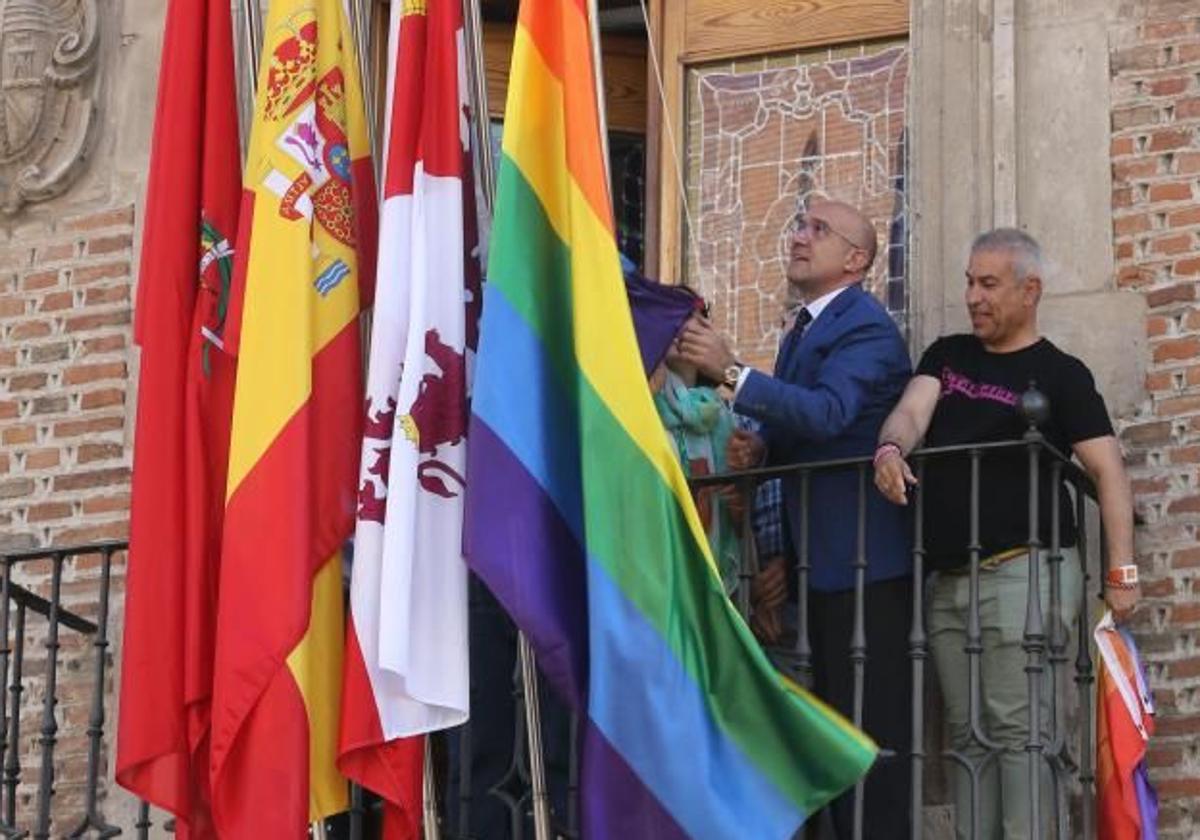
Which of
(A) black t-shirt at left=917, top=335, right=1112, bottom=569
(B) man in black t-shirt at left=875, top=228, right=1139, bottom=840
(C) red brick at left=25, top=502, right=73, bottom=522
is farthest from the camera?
(C) red brick at left=25, top=502, right=73, bottom=522

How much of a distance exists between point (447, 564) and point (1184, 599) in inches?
69.6

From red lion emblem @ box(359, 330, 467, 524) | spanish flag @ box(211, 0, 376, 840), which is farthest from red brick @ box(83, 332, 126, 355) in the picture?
red lion emblem @ box(359, 330, 467, 524)

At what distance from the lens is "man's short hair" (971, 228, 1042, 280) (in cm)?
940

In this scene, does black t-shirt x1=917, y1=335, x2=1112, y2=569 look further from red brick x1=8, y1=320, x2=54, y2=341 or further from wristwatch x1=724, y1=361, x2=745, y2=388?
red brick x1=8, y1=320, x2=54, y2=341

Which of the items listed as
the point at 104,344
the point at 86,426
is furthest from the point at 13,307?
the point at 86,426

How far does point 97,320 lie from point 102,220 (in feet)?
0.95

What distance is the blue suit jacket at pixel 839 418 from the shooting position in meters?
9.23

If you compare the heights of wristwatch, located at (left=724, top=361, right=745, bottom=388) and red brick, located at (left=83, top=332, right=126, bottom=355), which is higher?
red brick, located at (left=83, top=332, right=126, bottom=355)

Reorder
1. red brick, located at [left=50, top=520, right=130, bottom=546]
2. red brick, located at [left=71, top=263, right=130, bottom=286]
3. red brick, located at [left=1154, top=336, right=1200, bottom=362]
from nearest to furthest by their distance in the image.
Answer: red brick, located at [left=1154, top=336, right=1200, bottom=362] → red brick, located at [left=50, top=520, right=130, bottom=546] → red brick, located at [left=71, top=263, right=130, bottom=286]

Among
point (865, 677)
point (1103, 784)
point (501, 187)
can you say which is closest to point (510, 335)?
point (501, 187)

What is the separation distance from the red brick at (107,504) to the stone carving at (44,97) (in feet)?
2.93

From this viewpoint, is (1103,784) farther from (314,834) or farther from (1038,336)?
(314,834)

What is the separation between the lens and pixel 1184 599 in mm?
9469

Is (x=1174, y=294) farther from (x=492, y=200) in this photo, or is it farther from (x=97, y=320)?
(x=97, y=320)
